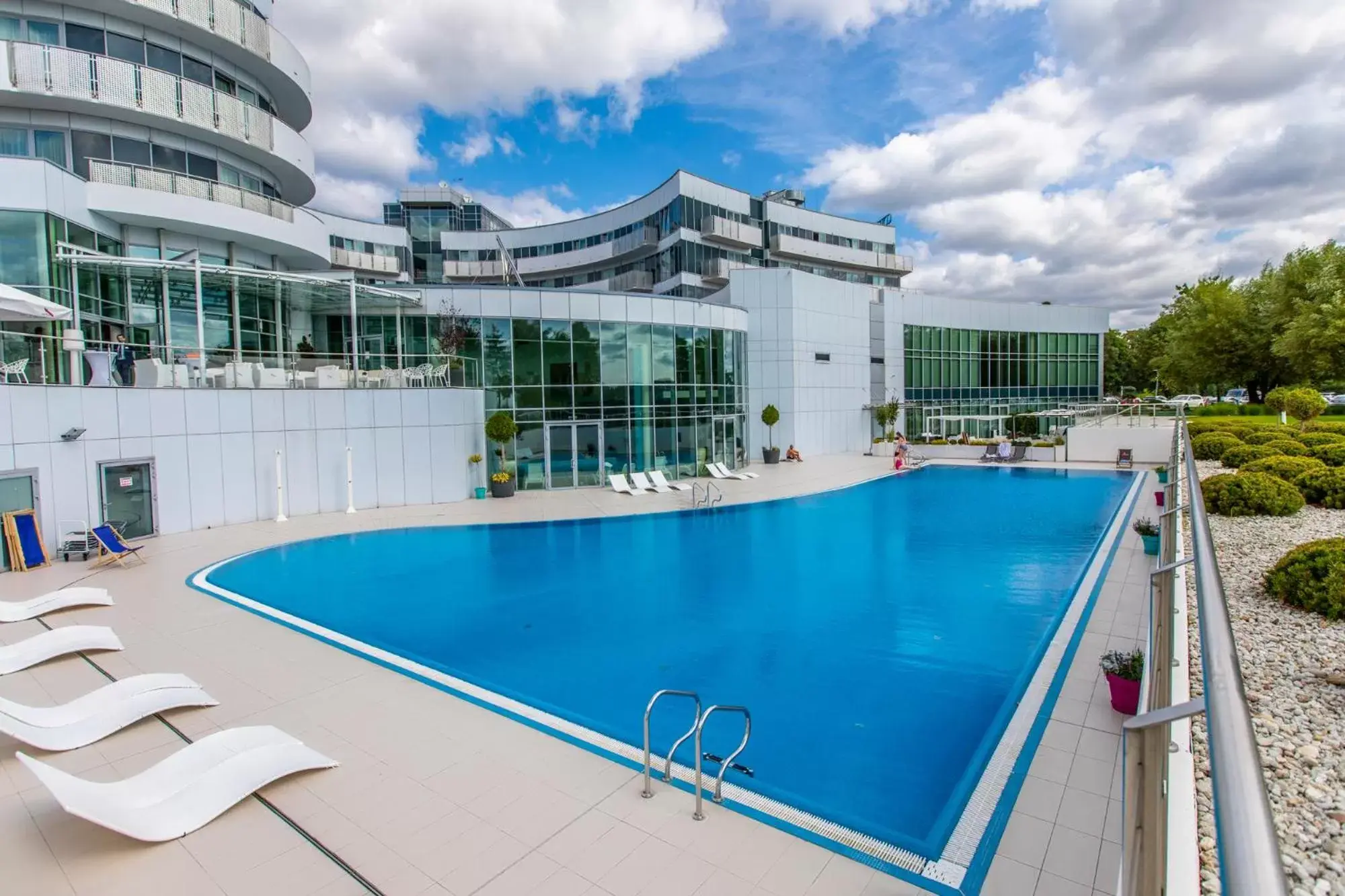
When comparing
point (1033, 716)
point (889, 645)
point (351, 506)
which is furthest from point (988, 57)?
point (351, 506)

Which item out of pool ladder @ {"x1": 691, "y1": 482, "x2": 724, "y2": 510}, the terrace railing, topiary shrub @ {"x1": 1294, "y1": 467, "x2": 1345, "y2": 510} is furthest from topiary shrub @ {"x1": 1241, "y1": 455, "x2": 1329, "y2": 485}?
the terrace railing

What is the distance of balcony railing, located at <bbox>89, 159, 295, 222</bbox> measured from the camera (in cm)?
1727

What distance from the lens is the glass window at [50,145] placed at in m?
17.1

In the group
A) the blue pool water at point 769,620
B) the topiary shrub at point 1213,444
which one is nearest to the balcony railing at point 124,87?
the blue pool water at point 769,620

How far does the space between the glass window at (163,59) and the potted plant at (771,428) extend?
21.9 m

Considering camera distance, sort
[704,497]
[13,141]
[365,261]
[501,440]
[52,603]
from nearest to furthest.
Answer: [52,603] < [13,141] < [704,497] < [501,440] < [365,261]

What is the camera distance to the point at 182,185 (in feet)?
60.5

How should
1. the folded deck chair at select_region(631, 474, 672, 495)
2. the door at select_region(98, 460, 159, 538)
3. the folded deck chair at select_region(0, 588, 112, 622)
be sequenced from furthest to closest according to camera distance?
the folded deck chair at select_region(631, 474, 672, 495), the door at select_region(98, 460, 159, 538), the folded deck chair at select_region(0, 588, 112, 622)

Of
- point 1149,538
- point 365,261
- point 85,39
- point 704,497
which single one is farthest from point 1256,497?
point 365,261

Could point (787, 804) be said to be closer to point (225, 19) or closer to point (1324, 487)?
point (1324, 487)

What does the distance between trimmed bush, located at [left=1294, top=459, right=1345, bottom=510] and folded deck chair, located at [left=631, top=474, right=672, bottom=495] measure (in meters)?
15.6

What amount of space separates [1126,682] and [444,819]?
6.09 meters

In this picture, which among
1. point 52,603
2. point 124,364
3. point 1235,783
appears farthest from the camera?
point 124,364

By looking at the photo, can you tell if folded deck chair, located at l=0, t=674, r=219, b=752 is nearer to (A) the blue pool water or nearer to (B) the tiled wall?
(A) the blue pool water
